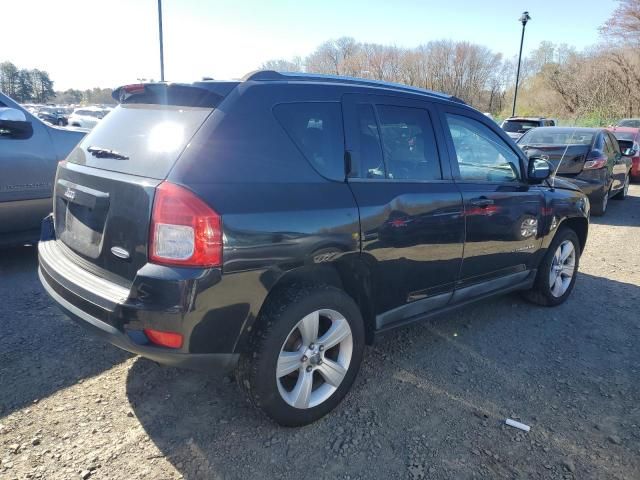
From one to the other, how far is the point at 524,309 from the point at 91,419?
143 inches

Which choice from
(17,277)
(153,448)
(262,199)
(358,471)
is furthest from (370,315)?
(17,277)

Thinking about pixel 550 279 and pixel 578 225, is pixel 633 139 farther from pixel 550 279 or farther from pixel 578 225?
pixel 550 279

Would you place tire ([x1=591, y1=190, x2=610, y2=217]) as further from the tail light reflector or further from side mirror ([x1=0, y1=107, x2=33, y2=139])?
side mirror ([x1=0, y1=107, x2=33, y2=139])

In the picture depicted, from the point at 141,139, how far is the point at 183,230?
73 cm

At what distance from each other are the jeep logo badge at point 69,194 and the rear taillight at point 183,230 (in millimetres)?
841

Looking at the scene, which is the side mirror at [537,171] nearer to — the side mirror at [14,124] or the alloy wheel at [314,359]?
the alloy wheel at [314,359]

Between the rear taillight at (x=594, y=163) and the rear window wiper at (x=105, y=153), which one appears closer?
the rear window wiper at (x=105, y=153)

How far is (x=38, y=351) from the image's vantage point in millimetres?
3299

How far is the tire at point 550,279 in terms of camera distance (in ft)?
14.3

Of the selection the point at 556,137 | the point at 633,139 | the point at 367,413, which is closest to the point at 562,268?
the point at 367,413

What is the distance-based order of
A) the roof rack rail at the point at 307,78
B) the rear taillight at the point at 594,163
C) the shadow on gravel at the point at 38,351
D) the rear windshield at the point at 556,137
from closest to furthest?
→ the roof rack rail at the point at 307,78 < the shadow on gravel at the point at 38,351 < the rear taillight at the point at 594,163 < the rear windshield at the point at 556,137

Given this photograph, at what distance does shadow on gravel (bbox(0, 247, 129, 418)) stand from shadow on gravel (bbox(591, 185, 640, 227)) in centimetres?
833

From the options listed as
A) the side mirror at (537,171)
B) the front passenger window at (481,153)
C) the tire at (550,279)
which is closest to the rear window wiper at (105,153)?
the front passenger window at (481,153)

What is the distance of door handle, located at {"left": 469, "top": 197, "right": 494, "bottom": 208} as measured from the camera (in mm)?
3399
